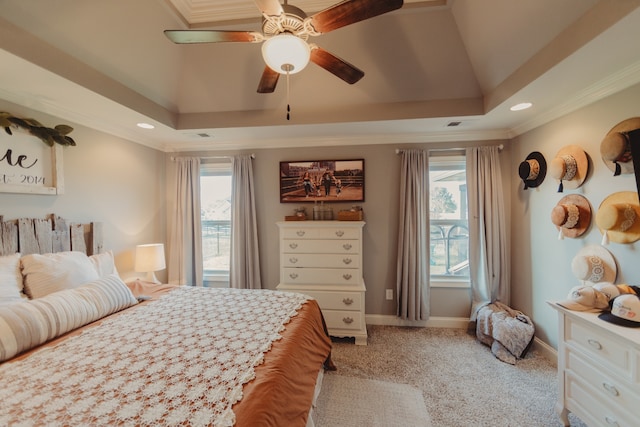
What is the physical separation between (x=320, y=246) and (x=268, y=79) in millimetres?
1765

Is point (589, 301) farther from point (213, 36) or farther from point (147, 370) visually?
point (213, 36)

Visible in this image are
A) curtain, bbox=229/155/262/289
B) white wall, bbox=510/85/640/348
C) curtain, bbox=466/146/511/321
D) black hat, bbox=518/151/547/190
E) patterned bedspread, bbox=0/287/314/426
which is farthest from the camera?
curtain, bbox=229/155/262/289

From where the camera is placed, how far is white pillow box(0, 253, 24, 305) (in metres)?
1.58

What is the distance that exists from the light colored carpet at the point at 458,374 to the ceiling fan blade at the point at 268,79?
2388 mm

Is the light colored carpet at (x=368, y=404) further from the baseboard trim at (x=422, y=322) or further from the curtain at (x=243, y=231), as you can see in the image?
the curtain at (x=243, y=231)

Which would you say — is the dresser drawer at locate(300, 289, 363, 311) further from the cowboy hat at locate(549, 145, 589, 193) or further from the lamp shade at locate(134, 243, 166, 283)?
the cowboy hat at locate(549, 145, 589, 193)

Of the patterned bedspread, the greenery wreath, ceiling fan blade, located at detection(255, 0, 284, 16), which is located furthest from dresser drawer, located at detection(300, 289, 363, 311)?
the greenery wreath

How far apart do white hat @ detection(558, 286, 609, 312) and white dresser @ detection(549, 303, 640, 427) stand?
57 mm

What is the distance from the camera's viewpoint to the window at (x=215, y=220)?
140 inches

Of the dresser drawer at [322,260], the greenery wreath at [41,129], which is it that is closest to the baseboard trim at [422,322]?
the dresser drawer at [322,260]

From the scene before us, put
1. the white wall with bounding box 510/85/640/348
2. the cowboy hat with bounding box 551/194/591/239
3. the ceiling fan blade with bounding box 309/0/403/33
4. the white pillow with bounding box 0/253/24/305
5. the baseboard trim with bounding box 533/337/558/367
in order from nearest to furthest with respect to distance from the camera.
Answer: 1. the ceiling fan blade with bounding box 309/0/403/33
2. the white pillow with bounding box 0/253/24/305
3. the white wall with bounding box 510/85/640/348
4. the cowboy hat with bounding box 551/194/591/239
5. the baseboard trim with bounding box 533/337/558/367

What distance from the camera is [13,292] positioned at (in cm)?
162

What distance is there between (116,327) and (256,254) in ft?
5.81

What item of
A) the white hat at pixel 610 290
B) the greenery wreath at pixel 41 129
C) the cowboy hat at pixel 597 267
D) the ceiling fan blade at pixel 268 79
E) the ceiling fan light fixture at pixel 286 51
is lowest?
the white hat at pixel 610 290
